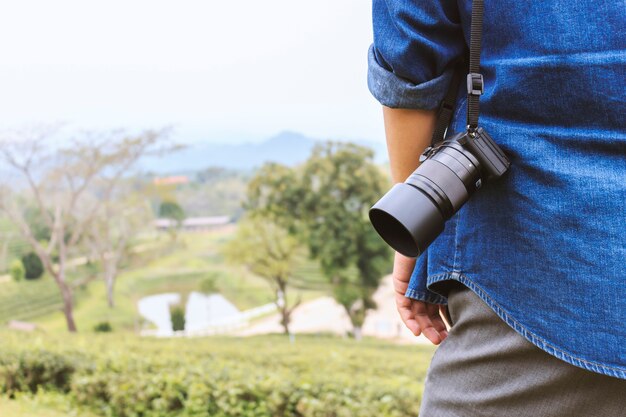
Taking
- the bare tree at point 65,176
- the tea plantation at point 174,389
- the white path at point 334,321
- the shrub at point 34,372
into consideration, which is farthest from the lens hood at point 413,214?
the white path at point 334,321

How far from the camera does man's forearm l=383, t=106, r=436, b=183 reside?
709mm

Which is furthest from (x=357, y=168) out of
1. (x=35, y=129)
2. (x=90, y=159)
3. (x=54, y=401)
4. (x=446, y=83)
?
(x=446, y=83)

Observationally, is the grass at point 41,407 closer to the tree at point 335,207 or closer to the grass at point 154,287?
the tree at point 335,207

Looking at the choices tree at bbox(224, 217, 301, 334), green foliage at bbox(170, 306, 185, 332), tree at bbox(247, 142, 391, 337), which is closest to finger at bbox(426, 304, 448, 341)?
tree at bbox(247, 142, 391, 337)

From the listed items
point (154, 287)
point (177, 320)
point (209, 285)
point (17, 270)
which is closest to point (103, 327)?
point (177, 320)

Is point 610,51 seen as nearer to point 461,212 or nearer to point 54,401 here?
point 461,212

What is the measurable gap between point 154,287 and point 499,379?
23.5 m

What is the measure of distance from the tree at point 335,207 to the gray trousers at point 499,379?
1347 centimetres

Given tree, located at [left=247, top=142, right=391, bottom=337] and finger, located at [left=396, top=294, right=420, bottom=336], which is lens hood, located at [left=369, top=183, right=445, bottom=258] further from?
tree, located at [left=247, top=142, right=391, bottom=337]

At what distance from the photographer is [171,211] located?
2436 centimetres

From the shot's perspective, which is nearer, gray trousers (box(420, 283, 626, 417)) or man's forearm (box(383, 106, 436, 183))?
gray trousers (box(420, 283, 626, 417))

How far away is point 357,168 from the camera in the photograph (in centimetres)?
1453

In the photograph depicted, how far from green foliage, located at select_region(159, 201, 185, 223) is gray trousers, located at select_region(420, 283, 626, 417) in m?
23.3

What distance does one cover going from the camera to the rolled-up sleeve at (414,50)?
0.63m
